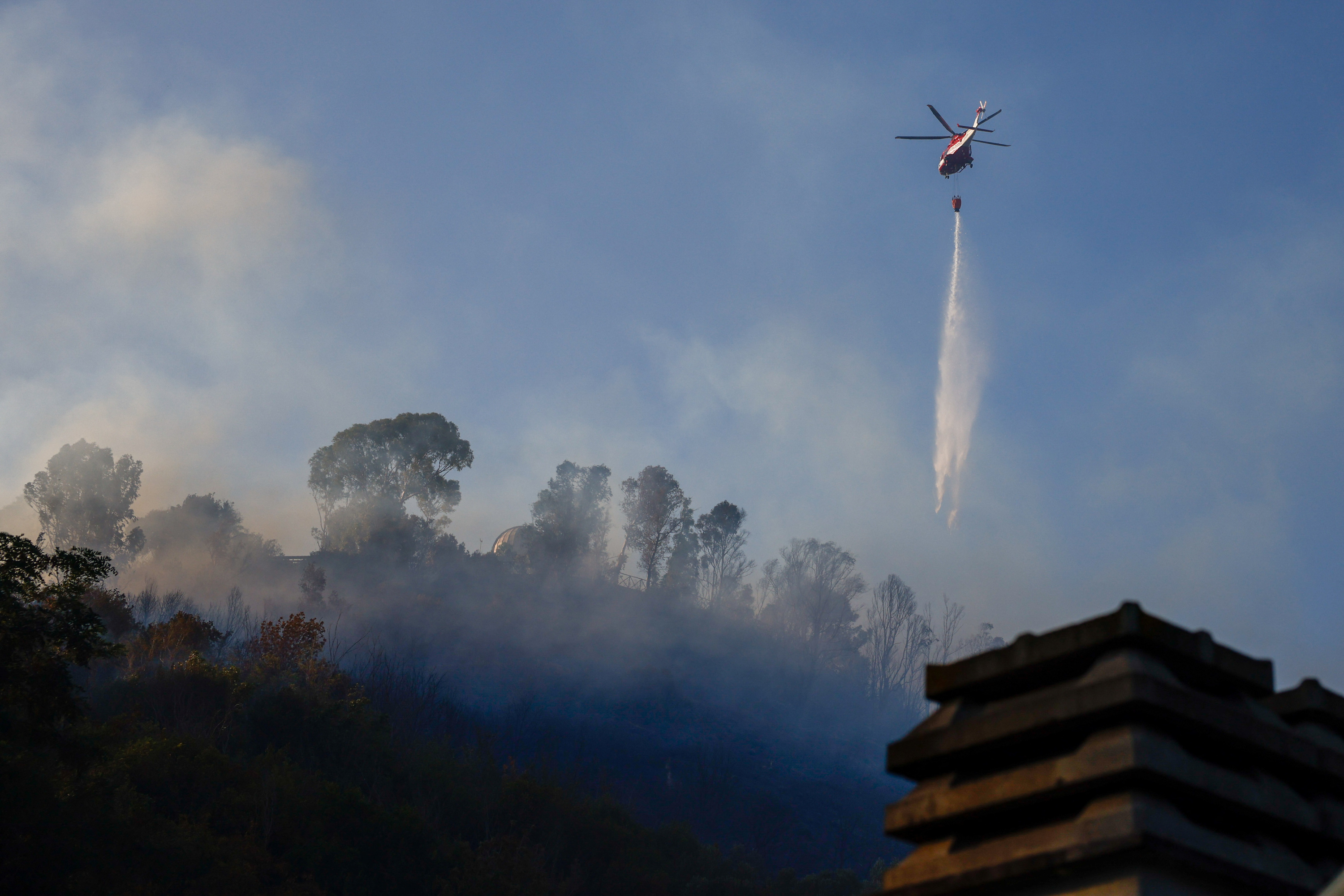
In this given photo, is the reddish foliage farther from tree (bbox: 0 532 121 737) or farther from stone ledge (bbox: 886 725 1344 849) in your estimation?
stone ledge (bbox: 886 725 1344 849)

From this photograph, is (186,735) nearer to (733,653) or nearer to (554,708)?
(554,708)

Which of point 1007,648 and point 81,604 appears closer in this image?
point 1007,648

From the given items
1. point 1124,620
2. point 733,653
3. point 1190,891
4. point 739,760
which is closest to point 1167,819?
point 1190,891

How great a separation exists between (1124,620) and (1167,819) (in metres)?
0.67

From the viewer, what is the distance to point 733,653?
108438 mm

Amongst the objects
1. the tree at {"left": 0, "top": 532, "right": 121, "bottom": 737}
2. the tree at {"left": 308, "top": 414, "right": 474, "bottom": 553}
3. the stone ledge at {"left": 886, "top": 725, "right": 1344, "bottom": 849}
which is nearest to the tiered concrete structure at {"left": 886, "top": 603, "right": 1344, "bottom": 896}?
the stone ledge at {"left": 886, "top": 725, "right": 1344, "bottom": 849}

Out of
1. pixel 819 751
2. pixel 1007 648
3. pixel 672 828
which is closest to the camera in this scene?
pixel 1007 648

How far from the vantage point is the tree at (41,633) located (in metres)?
20.8

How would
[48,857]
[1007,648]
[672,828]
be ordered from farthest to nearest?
1. [672,828]
2. [48,857]
3. [1007,648]

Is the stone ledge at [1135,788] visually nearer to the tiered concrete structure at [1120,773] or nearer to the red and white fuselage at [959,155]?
the tiered concrete structure at [1120,773]

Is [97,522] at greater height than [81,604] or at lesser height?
greater

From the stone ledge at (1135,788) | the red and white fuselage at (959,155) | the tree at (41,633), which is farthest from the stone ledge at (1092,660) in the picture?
the red and white fuselage at (959,155)

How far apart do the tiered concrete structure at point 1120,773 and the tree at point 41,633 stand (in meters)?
21.8

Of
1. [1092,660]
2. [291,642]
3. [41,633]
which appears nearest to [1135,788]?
[1092,660]
